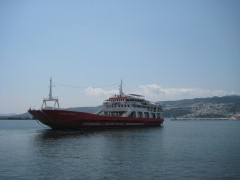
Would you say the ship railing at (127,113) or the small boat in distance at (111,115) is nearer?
the small boat in distance at (111,115)

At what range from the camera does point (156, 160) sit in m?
25.4

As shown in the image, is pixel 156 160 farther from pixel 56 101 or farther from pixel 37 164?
pixel 56 101

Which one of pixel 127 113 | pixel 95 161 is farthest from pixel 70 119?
pixel 95 161

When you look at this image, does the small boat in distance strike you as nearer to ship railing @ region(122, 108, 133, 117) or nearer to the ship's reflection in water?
ship railing @ region(122, 108, 133, 117)

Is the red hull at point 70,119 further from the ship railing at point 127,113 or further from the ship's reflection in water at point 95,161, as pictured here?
the ship's reflection in water at point 95,161

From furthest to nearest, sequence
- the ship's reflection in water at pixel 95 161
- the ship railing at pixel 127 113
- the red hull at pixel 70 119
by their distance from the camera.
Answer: the ship railing at pixel 127 113, the red hull at pixel 70 119, the ship's reflection in water at pixel 95 161

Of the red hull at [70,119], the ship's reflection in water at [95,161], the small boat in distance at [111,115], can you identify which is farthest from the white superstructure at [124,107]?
the ship's reflection in water at [95,161]

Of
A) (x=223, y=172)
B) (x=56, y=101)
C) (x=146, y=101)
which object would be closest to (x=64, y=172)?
(x=223, y=172)

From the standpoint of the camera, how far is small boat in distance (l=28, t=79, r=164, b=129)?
51.8 meters

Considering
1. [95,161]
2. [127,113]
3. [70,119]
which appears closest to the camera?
[95,161]

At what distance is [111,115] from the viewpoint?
70.4 m

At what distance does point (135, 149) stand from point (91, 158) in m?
7.43

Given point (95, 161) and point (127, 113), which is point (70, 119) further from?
point (95, 161)

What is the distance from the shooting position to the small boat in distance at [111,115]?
51.8m
